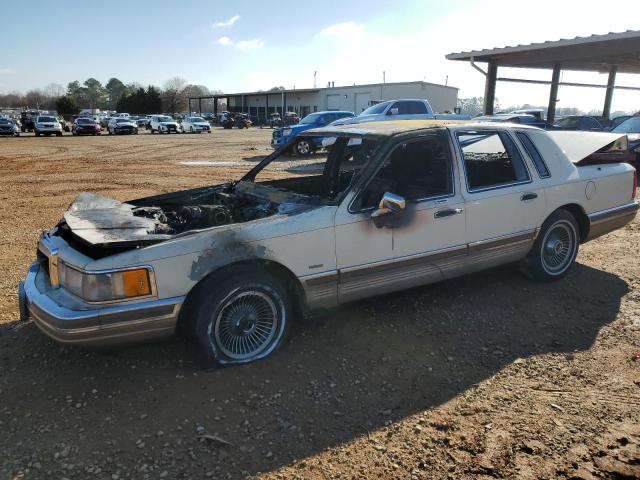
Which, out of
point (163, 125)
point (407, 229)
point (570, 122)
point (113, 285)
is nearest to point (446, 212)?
point (407, 229)

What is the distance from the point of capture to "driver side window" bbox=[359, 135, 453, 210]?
396cm

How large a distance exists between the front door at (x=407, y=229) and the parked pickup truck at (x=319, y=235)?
1 centimetres

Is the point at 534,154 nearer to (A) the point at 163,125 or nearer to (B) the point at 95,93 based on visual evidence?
(A) the point at 163,125

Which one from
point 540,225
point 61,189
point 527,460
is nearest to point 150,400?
point 527,460

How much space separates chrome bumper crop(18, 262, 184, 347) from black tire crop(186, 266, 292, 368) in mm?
167

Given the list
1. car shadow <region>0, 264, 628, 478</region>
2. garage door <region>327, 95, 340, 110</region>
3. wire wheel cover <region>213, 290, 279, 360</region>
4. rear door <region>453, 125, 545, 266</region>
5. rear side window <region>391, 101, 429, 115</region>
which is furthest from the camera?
garage door <region>327, 95, 340, 110</region>

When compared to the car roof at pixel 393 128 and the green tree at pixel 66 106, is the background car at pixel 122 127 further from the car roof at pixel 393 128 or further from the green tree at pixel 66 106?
the car roof at pixel 393 128

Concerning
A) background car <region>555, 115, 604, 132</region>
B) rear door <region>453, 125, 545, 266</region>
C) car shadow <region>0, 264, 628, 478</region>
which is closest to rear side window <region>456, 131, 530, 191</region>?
rear door <region>453, 125, 545, 266</region>

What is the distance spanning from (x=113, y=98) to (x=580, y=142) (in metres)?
130

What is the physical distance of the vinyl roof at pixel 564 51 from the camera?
12.6 meters

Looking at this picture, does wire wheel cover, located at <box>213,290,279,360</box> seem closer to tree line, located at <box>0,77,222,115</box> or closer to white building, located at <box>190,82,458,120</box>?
white building, located at <box>190,82,458,120</box>

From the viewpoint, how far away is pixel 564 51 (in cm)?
1434

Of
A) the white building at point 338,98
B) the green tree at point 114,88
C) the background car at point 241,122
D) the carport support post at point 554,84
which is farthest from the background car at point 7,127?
the green tree at point 114,88

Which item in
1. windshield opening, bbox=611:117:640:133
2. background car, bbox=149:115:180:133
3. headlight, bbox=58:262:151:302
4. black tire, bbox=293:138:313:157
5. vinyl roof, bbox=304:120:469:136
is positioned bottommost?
headlight, bbox=58:262:151:302
